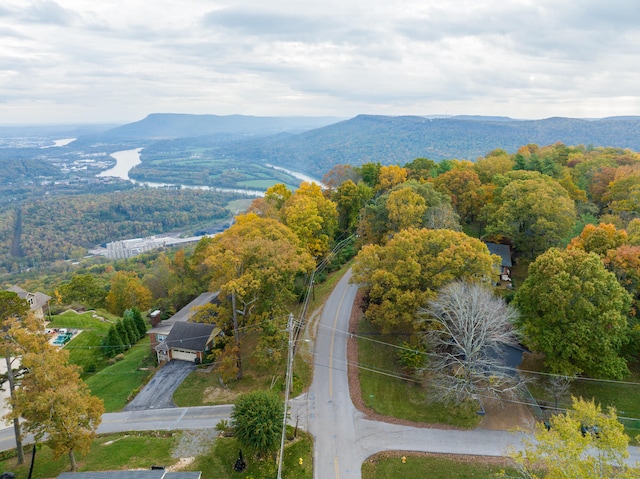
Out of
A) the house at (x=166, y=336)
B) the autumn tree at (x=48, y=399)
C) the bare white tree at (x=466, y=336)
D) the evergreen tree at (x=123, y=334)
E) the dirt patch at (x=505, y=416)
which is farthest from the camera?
the evergreen tree at (x=123, y=334)

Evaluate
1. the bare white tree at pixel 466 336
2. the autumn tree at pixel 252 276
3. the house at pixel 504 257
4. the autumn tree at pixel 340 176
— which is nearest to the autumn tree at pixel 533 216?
the house at pixel 504 257

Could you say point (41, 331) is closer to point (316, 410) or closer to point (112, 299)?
point (316, 410)

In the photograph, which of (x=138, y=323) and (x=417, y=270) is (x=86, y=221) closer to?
(x=138, y=323)

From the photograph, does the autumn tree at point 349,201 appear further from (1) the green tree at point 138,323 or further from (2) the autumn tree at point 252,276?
(1) the green tree at point 138,323

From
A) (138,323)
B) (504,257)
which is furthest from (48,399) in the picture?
(504,257)

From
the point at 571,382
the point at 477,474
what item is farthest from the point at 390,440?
→ the point at 571,382
